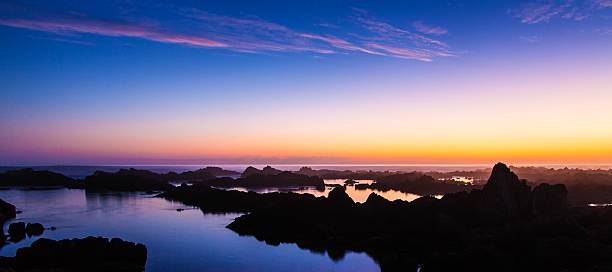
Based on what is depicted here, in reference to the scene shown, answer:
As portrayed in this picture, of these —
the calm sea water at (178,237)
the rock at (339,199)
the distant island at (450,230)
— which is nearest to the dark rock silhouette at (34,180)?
the calm sea water at (178,237)

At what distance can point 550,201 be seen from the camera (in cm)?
5928

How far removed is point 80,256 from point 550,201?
54.2m

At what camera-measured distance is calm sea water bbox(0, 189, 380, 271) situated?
4547cm

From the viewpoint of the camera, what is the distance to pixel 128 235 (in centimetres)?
6222

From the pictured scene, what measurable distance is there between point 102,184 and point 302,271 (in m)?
126

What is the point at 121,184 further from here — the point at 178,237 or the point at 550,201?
the point at 550,201

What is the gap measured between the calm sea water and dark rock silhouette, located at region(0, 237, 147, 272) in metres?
2.10

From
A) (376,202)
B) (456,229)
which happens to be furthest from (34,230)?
(456,229)

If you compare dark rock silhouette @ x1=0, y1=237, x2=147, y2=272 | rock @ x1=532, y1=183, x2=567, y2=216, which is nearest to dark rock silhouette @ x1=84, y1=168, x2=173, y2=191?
dark rock silhouette @ x1=0, y1=237, x2=147, y2=272

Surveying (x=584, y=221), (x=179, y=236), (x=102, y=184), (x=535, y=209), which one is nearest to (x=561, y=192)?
(x=535, y=209)

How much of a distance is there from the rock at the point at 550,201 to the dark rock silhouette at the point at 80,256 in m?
47.3

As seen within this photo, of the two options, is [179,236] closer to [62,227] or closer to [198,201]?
[62,227]

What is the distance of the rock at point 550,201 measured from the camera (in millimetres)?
58850

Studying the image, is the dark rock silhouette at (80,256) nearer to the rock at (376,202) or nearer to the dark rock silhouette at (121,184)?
→ the rock at (376,202)
